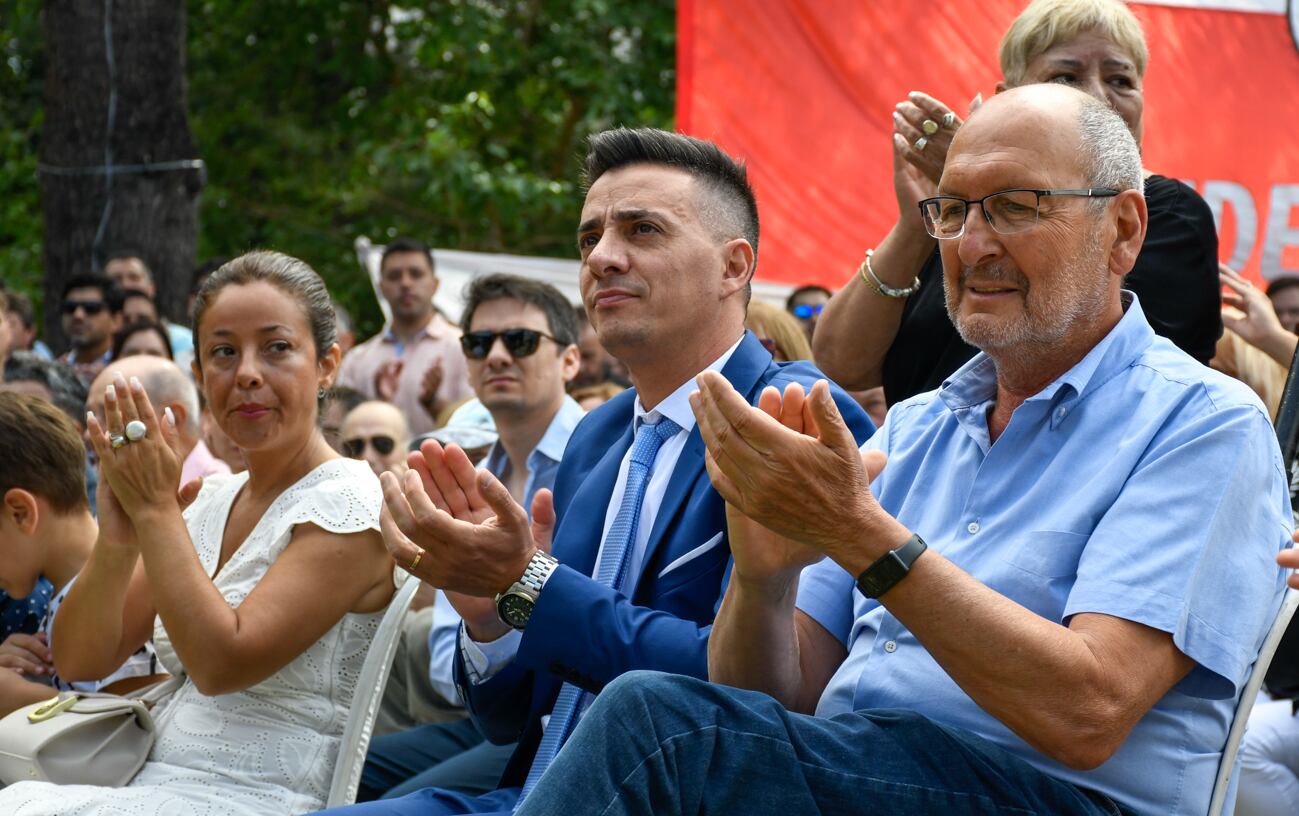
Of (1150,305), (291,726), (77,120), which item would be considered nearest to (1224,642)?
(1150,305)

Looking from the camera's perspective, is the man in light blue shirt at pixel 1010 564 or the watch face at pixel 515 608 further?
the watch face at pixel 515 608

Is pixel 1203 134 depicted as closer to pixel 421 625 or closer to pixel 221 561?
pixel 421 625

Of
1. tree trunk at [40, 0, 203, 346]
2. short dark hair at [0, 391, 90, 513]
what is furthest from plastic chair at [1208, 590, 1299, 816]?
tree trunk at [40, 0, 203, 346]

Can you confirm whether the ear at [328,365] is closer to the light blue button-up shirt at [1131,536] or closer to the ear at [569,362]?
the ear at [569,362]

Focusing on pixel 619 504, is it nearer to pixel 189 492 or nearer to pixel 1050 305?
pixel 1050 305

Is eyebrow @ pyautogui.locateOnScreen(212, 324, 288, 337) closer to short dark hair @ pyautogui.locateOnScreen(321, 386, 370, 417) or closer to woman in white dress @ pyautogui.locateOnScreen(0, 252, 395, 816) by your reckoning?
woman in white dress @ pyautogui.locateOnScreen(0, 252, 395, 816)

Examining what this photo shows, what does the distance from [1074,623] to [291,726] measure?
196cm

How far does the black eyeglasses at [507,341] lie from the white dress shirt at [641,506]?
2.27 m

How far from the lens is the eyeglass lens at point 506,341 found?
5.44 meters

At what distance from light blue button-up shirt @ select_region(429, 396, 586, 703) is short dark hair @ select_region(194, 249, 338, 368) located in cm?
76

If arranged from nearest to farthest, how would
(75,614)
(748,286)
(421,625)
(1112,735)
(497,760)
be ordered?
1. (1112,735)
2. (748,286)
3. (75,614)
4. (497,760)
5. (421,625)

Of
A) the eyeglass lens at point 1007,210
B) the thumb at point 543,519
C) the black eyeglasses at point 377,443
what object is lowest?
the black eyeglasses at point 377,443

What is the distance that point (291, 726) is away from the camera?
3.54 metres

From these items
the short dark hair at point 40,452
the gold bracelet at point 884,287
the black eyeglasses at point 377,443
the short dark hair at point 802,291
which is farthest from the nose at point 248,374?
the short dark hair at point 802,291
